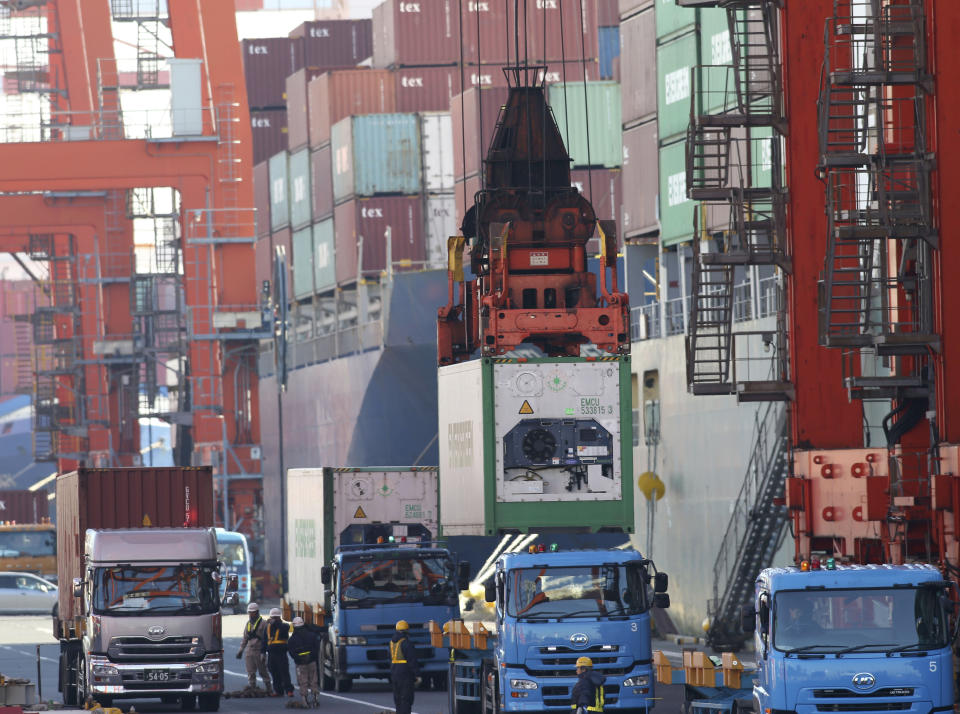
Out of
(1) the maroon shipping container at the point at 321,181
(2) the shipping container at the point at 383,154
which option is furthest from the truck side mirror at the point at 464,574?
(1) the maroon shipping container at the point at 321,181

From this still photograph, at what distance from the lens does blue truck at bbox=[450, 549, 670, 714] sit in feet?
75.8

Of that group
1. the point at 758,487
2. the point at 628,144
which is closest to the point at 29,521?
the point at 628,144

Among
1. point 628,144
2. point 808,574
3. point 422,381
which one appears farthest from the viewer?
point 422,381

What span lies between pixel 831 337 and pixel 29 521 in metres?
72.4

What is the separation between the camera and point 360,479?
35312 millimetres

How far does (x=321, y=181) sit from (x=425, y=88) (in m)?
6.20

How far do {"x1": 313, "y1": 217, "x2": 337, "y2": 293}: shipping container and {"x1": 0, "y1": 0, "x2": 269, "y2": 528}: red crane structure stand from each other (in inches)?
184

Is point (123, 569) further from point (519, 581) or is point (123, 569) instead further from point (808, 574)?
point (808, 574)

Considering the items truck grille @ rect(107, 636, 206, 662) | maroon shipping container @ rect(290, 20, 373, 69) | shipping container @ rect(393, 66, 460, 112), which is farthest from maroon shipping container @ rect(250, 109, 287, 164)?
truck grille @ rect(107, 636, 206, 662)

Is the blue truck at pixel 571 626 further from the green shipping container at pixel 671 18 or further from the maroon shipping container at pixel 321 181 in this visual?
the maroon shipping container at pixel 321 181

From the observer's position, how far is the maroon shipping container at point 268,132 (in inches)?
3447

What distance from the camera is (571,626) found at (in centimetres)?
2319

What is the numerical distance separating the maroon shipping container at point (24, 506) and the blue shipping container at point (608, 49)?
122 feet

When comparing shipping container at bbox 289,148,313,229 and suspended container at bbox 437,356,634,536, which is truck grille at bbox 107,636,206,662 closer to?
suspended container at bbox 437,356,634,536
